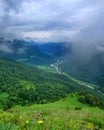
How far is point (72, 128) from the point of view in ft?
26.4

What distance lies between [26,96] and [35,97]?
697 centimetres

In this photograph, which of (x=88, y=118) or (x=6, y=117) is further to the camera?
(x=88, y=118)

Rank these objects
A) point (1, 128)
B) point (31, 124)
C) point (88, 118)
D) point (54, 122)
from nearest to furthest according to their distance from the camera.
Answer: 1. point (1, 128)
2. point (31, 124)
3. point (54, 122)
4. point (88, 118)

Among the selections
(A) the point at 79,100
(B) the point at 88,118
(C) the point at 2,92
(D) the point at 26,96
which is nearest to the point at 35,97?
(D) the point at 26,96

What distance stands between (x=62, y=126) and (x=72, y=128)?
30 cm

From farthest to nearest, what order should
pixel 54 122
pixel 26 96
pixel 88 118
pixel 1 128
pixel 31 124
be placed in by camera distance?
1. pixel 26 96
2. pixel 88 118
3. pixel 54 122
4. pixel 31 124
5. pixel 1 128

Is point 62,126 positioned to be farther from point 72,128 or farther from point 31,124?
point 31,124

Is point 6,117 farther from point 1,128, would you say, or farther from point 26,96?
point 26,96

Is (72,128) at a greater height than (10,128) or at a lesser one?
lesser

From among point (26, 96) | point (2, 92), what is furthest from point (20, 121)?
point (2, 92)

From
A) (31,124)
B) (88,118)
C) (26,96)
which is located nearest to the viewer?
(31,124)

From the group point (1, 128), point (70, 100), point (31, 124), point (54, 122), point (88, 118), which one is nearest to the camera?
point (1, 128)

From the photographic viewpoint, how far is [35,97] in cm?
15138

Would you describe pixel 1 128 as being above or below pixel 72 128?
above
